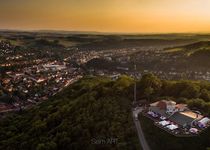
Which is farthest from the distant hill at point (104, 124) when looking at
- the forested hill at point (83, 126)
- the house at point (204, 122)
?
the house at point (204, 122)

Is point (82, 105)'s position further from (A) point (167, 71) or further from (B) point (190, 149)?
(A) point (167, 71)

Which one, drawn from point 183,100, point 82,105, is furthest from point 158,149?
point 82,105

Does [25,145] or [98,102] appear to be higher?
[98,102]

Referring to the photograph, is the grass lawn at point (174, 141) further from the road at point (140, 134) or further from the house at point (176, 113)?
the house at point (176, 113)

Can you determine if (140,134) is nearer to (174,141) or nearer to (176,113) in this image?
(174,141)

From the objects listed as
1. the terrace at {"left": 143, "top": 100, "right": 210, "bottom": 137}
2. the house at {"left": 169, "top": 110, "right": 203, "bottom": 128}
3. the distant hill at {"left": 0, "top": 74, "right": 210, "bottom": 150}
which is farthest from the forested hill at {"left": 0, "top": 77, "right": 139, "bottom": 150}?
the house at {"left": 169, "top": 110, "right": 203, "bottom": 128}

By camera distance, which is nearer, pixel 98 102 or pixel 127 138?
pixel 127 138

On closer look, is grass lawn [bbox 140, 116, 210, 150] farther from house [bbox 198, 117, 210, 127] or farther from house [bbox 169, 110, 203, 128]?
house [bbox 169, 110, 203, 128]

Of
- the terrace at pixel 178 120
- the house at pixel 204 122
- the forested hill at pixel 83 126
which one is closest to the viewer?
the terrace at pixel 178 120
